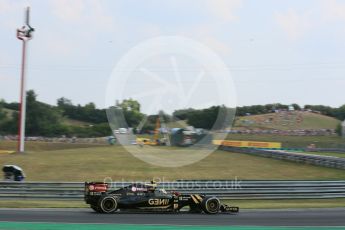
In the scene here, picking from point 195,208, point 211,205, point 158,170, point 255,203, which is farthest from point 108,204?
point 158,170

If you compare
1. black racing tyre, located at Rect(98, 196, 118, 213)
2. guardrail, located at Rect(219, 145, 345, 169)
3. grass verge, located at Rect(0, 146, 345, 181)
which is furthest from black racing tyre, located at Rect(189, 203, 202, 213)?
guardrail, located at Rect(219, 145, 345, 169)

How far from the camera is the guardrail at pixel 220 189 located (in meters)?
18.7

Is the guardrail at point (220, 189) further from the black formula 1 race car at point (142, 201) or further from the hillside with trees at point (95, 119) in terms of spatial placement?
the hillside with trees at point (95, 119)

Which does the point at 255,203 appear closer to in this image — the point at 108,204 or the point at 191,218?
the point at 191,218

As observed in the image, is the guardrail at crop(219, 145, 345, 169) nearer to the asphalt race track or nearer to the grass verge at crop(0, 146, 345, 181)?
the grass verge at crop(0, 146, 345, 181)

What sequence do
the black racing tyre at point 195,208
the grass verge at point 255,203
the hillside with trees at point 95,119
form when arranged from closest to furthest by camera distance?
1. the black racing tyre at point 195,208
2. the grass verge at point 255,203
3. the hillside with trees at point 95,119

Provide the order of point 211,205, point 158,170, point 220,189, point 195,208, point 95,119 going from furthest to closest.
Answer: point 95,119
point 158,170
point 220,189
point 195,208
point 211,205

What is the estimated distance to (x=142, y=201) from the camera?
15031mm

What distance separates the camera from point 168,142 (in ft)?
71.5

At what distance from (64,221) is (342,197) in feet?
41.2

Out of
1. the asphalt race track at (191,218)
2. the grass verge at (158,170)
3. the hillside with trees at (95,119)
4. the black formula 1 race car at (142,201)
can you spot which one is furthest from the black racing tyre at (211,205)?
the hillside with trees at (95,119)

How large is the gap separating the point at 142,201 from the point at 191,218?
1.95 meters

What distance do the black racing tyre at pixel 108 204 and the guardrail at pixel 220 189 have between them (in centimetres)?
384

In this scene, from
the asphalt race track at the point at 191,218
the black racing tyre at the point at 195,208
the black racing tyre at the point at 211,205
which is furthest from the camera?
the black racing tyre at the point at 195,208
